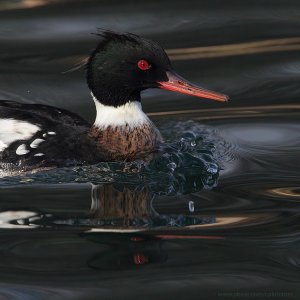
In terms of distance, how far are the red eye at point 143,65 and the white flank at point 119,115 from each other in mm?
394

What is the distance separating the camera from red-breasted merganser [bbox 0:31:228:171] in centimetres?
832

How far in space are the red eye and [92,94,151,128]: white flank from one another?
39 cm

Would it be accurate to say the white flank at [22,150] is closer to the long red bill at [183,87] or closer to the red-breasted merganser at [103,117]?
the red-breasted merganser at [103,117]

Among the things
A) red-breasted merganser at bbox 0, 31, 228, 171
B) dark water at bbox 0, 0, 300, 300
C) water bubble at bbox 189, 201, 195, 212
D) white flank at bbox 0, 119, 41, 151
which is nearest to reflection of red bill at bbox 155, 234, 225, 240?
dark water at bbox 0, 0, 300, 300

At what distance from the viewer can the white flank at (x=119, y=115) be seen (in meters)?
8.66

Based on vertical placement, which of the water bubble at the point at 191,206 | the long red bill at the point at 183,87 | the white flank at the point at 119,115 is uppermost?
the long red bill at the point at 183,87

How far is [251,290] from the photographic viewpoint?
6066 millimetres

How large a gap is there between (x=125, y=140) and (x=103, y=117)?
274mm

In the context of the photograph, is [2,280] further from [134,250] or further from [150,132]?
[150,132]

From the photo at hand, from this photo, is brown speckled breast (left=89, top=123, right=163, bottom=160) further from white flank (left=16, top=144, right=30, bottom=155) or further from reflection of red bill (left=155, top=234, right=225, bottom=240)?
reflection of red bill (left=155, top=234, right=225, bottom=240)

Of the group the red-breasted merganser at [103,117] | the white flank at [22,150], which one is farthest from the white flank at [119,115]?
the white flank at [22,150]

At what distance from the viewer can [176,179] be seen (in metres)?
8.35

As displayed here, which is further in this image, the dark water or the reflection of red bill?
the reflection of red bill

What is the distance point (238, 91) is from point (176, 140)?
54.7 inches
